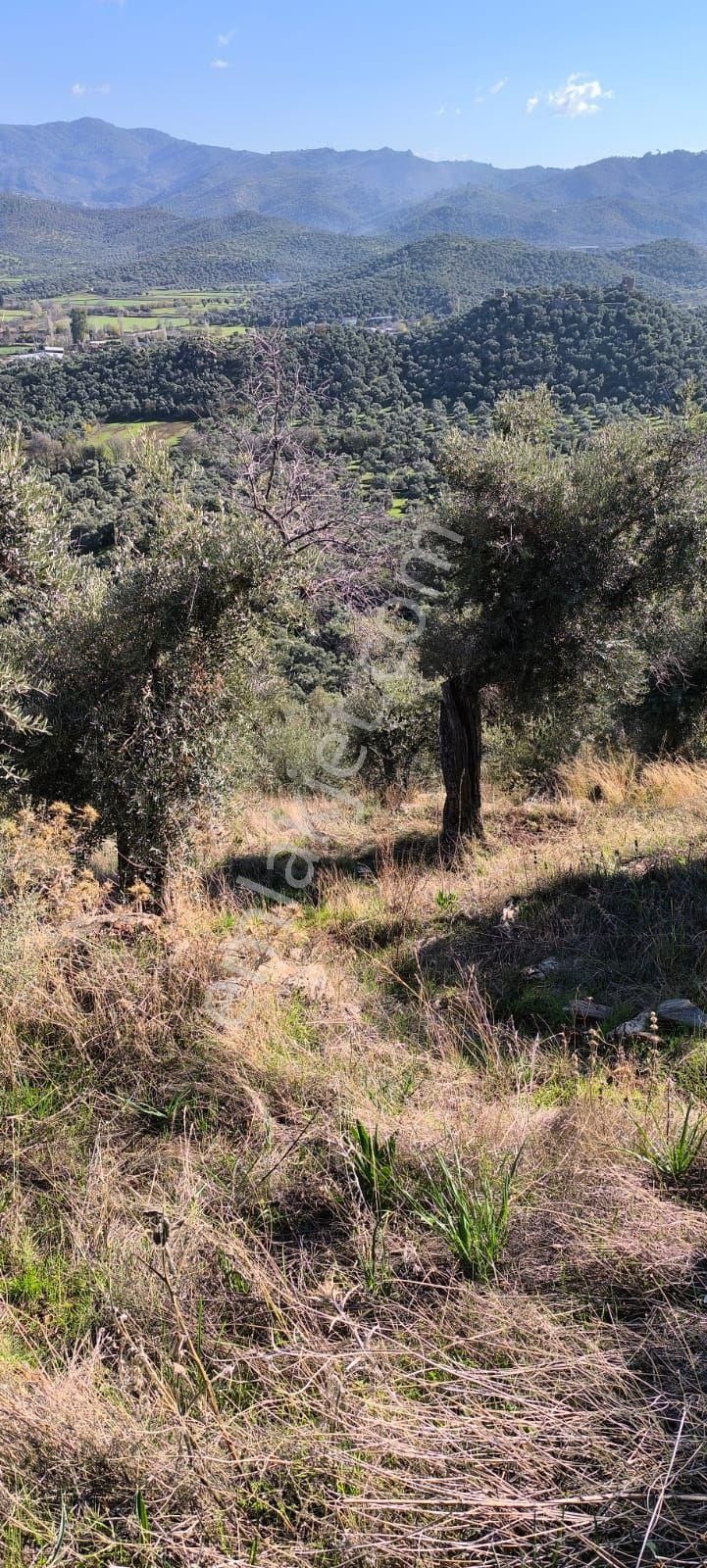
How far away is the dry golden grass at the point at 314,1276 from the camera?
1.96 meters

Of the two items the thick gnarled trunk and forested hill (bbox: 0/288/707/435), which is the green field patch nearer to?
forested hill (bbox: 0/288/707/435)

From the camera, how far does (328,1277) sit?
263 centimetres

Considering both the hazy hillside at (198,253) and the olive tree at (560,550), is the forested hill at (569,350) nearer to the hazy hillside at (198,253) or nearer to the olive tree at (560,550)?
the olive tree at (560,550)

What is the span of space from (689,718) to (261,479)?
8.66 metres

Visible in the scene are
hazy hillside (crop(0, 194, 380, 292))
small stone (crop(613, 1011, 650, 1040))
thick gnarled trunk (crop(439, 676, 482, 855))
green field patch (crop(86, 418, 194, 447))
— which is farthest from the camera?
hazy hillside (crop(0, 194, 380, 292))

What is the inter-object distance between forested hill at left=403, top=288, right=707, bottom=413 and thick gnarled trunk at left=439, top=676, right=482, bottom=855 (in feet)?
86.5

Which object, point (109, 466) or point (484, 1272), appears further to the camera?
point (109, 466)

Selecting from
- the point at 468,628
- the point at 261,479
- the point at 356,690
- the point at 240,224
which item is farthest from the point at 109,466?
the point at 240,224

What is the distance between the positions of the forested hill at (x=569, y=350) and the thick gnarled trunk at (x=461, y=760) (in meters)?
26.4

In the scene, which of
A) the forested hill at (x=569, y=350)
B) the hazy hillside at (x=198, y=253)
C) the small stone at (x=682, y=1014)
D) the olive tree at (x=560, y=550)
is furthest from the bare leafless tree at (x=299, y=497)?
the hazy hillside at (x=198, y=253)

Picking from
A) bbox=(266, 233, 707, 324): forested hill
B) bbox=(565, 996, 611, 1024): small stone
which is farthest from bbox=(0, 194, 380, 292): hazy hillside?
bbox=(565, 996, 611, 1024): small stone

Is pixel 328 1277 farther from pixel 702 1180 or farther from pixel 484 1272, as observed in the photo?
pixel 702 1180

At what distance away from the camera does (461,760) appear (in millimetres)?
9664

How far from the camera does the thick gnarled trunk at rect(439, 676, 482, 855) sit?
31.2 ft
